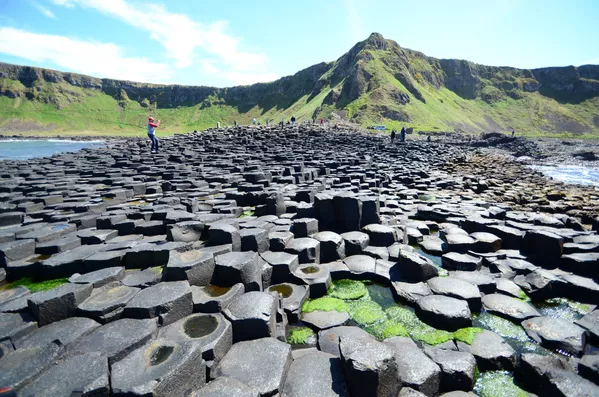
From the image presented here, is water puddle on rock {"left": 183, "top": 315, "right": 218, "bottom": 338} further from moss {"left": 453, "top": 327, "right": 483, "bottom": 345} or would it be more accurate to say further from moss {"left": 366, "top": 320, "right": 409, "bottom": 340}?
moss {"left": 453, "top": 327, "right": 483, "bottom": 345}

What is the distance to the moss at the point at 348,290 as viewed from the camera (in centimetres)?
457

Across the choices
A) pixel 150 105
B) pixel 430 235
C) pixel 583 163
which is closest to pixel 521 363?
pixel 430 235

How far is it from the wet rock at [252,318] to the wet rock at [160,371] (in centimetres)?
64

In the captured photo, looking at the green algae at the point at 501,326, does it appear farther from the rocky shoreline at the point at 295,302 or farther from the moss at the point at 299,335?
the moss at the point at 299,335

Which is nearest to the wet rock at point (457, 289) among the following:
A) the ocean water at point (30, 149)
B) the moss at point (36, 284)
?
the moss at point (36, 284)

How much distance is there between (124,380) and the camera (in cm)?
235

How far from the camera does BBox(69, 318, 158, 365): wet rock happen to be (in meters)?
2.75

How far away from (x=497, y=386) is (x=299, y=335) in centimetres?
214

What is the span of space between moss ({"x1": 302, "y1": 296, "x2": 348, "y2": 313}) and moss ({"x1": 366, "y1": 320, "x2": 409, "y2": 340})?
0.50 m

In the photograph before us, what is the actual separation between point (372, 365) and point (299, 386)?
754 mm

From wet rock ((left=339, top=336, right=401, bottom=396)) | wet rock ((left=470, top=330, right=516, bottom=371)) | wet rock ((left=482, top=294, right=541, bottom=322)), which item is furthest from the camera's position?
wet rock ((left=482, top=294, right=541, bottom=322))

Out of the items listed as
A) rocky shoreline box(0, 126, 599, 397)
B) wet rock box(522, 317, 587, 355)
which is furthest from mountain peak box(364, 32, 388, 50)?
wet rock box(522, 317, 587, 355)

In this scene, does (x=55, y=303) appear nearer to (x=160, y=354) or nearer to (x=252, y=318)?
(x=160, y=354)

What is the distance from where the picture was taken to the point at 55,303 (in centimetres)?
329
